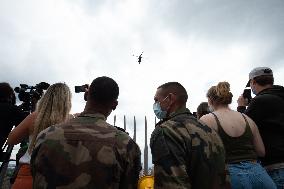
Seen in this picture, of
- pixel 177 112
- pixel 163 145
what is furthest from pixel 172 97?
pixel 163 145

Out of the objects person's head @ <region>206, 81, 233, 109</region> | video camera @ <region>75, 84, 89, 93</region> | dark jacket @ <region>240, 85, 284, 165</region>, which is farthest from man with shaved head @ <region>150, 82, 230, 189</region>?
video camera @ <region>75, 84, 89, 93</region>

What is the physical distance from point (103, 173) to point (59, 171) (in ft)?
1.17

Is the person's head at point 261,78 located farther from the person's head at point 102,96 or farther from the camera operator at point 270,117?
the person's head at point 102,96

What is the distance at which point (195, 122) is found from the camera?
10.7 feet

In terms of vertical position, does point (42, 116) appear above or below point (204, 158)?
above

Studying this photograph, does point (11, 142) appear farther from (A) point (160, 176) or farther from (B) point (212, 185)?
(B) point (212, 185)

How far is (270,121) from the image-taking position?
421cm

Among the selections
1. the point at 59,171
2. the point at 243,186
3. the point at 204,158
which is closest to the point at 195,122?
the point at 204,158

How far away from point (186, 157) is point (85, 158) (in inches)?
34.6

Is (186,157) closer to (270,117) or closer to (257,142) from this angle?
(257,142)

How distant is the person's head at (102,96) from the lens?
3.16 meters

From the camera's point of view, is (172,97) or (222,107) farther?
(222,107)

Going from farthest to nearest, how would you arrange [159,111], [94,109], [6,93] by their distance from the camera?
1. [6,93]
2. [159,111]
3. [94,109]

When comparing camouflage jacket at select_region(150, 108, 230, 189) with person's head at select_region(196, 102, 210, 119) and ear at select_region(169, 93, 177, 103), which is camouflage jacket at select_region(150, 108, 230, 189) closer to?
ear at select_region(169, 93, 177, 103)
